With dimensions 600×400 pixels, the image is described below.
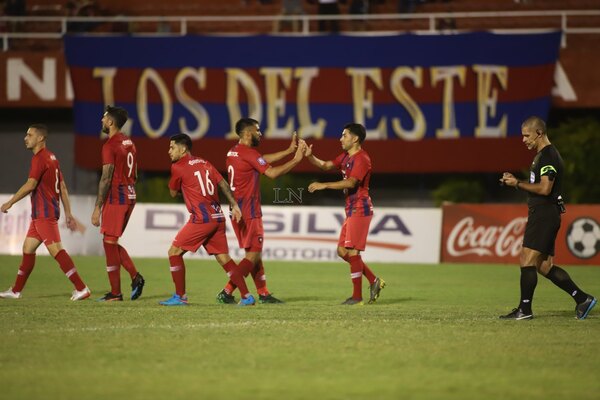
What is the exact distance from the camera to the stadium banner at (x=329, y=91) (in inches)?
977

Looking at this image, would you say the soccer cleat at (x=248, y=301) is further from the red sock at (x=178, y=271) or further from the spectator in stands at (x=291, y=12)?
the spectator in stands at (x=291, y=12)

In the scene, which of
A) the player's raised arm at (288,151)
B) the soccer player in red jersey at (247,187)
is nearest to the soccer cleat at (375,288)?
the soccer player in red jersey at (247,187)

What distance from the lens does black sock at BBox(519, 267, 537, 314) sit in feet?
36.6

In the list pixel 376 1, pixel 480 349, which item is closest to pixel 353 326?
pixel 480 349

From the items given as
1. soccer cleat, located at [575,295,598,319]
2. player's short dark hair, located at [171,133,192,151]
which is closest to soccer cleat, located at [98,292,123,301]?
player's short dark hair, located at [171,133,192,151]

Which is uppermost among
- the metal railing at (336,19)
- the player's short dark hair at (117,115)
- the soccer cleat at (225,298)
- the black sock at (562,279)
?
the metal railing at (336,19)

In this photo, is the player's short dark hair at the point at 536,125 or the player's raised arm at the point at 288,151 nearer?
the player's short dark hair at the point at 536,125

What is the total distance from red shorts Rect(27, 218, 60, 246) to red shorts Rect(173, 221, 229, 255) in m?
1.72

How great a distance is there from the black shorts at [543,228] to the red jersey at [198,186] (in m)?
3.79

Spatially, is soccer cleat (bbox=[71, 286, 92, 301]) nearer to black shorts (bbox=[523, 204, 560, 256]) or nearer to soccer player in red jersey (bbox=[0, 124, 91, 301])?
soccer player in red jersey (bbox=[0, 124, 91, 301])

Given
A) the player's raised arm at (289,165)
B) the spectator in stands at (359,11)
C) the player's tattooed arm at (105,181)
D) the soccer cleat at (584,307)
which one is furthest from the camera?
the spectator in stands at (359,11)

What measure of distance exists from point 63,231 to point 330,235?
596 centimetres

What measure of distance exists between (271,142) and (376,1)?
509 cm

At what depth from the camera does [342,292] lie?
Result: 15.2 metres
